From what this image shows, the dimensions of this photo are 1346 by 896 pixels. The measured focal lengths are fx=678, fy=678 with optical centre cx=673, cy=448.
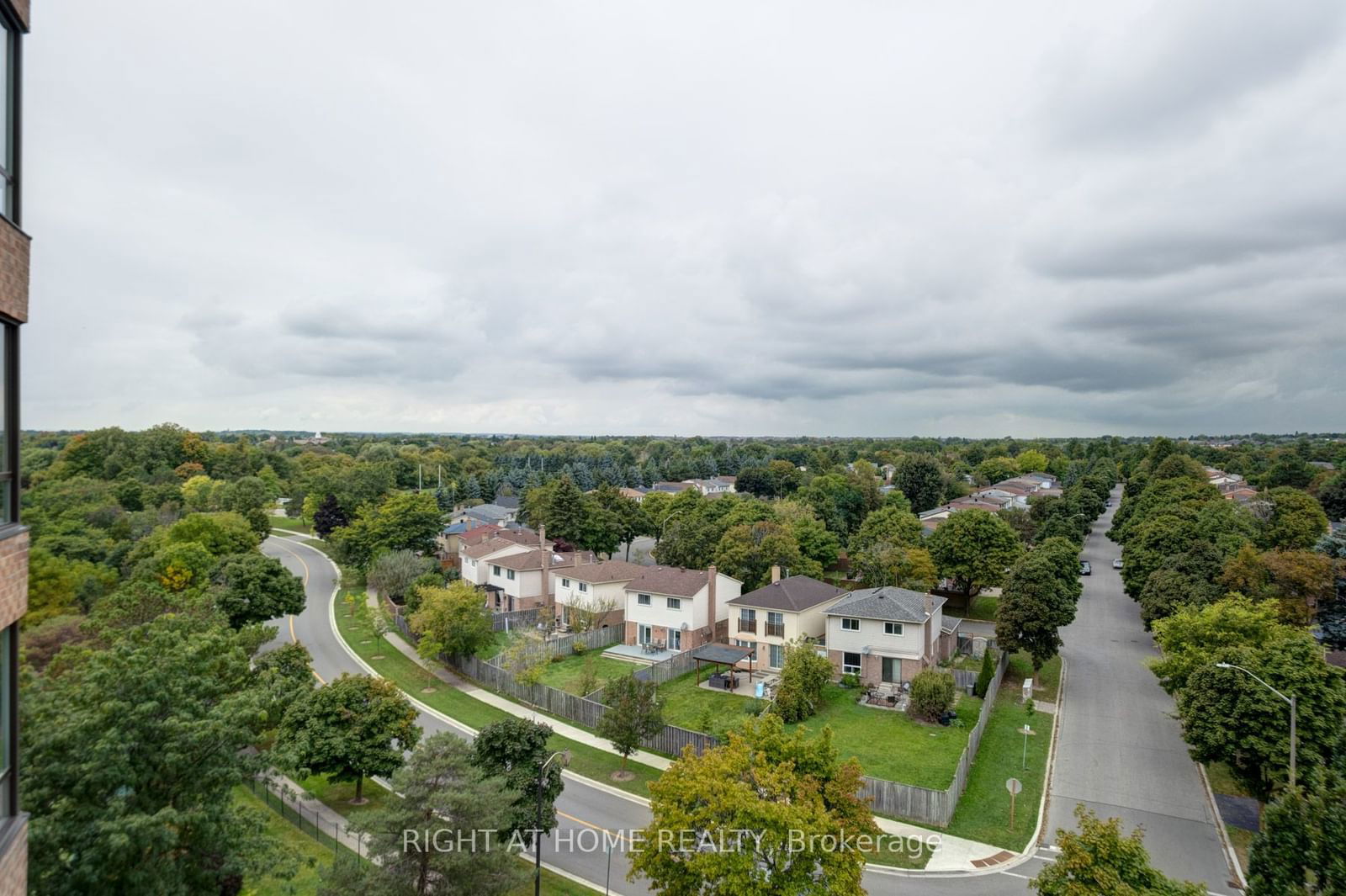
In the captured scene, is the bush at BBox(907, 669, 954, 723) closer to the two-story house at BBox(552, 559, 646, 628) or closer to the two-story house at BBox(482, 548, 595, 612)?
the two-story house at BBox(552, 559, 646, 628)

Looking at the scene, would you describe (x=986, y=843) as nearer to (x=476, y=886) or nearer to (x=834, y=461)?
(x=476, y=886)

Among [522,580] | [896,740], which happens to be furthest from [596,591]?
[896,740]

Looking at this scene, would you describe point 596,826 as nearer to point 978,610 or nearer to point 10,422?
point 10,422

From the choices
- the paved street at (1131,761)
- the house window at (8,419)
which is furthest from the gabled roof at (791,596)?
the house window at (8,419)

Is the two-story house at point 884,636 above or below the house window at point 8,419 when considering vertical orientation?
below

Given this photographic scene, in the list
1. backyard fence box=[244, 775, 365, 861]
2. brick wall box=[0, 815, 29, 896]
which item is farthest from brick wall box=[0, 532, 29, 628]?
backyard fence box=[244, 775, 365, 861]

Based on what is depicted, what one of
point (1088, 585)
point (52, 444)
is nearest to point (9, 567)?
point (1088, 585)

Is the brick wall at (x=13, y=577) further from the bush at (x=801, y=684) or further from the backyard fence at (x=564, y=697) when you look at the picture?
the bush at (x=801, y=684)
